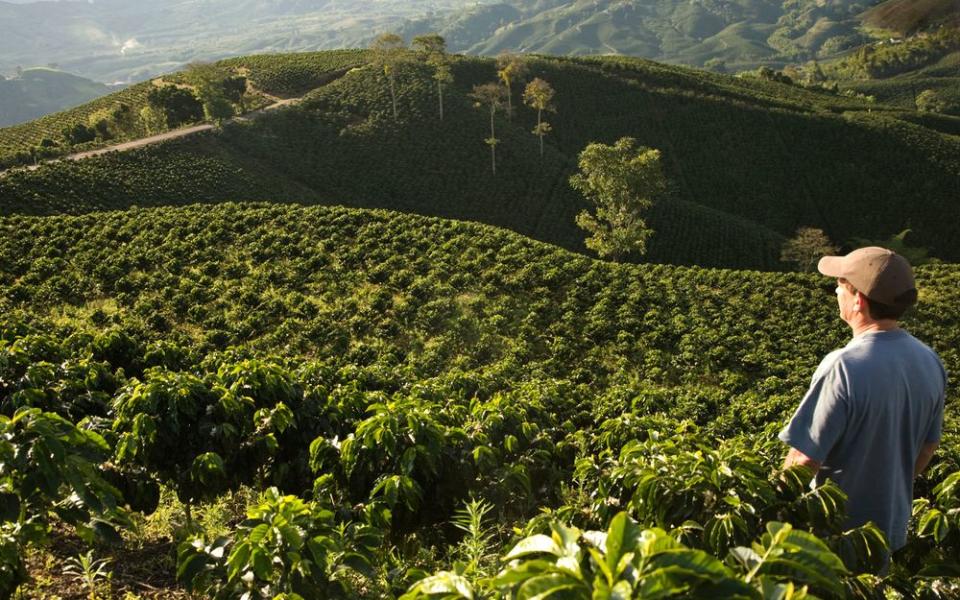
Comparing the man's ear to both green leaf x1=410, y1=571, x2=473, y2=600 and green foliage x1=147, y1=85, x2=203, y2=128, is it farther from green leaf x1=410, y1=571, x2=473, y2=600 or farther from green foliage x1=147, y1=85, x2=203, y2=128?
green foliage x1=147, y1=85, x2=203, y2=128

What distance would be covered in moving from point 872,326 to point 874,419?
0.54 m

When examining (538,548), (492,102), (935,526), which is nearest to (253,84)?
(492,102)

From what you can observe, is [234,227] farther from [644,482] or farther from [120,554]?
[644,482]

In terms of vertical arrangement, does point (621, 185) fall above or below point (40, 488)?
below

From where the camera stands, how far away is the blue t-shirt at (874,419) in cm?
342

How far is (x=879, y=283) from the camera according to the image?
11.3ft

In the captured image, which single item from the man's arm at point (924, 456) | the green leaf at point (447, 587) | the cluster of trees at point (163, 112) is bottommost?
the man's arm at point (924, 456)

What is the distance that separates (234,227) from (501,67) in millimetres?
50627

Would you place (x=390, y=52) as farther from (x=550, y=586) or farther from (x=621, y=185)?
(x=550, y=586)

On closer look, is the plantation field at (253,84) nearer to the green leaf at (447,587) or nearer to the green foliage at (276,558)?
the green foliage at (276,558)

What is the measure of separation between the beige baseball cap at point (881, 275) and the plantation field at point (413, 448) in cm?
115

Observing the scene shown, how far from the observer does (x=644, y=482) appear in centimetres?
346

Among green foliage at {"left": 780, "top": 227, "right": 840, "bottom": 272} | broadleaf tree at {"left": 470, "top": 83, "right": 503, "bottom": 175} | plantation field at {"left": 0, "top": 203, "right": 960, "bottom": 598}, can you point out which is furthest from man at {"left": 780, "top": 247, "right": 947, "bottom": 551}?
broadleaf tree at {"left": 470, "top": 83, "right": 503, "bottom": 175}

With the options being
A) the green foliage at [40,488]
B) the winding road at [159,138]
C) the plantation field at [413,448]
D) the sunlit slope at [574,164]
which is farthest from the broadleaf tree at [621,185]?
the green foliage at [40,488]
